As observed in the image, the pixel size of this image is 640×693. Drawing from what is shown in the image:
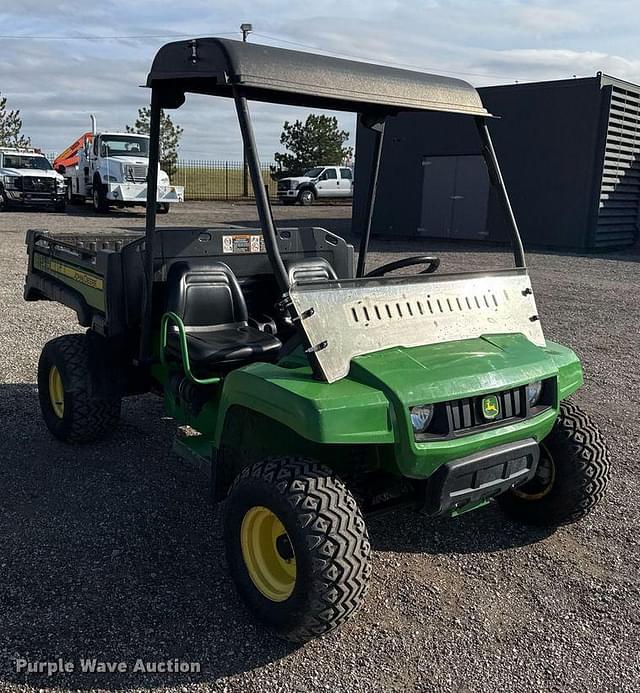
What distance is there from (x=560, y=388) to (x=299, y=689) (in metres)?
1.57

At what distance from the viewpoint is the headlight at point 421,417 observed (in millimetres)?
2619

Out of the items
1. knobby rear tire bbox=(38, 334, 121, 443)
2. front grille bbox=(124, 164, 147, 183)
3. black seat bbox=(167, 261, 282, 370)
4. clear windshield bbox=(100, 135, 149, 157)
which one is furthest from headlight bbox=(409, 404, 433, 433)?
clear windshield bbox=(100, 135, 149, 157)

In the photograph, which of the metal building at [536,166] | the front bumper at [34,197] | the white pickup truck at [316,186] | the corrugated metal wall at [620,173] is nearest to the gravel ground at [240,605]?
the metal building at [536,166]

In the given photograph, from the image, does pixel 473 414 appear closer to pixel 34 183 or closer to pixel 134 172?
pixel 134 172

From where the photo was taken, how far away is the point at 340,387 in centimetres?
262

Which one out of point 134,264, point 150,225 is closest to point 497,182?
point 150,225

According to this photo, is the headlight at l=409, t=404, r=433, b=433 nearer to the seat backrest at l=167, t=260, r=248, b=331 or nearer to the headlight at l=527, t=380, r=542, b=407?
the headlight at l=527, t=380, r=542, b=407

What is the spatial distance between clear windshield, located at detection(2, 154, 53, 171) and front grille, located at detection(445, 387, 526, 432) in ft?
71.5

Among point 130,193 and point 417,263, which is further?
point 130,193

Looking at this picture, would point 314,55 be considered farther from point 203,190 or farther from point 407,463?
point 203,190

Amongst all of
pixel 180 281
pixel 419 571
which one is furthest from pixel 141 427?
pixel 419 571

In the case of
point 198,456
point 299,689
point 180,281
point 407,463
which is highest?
point 180,281

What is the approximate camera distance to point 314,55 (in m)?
2.92

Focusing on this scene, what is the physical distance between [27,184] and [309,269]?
1948cm
